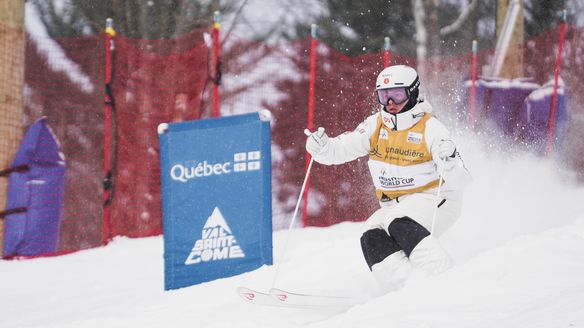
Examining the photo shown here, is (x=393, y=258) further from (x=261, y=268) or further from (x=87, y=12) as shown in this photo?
(x=87, y=12)

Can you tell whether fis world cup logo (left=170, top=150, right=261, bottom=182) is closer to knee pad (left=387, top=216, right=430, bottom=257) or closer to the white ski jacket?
the white ski jacket

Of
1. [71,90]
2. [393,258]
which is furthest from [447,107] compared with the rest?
[393,258]

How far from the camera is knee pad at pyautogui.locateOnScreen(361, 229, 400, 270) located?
460 cm

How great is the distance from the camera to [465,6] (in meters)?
18.7

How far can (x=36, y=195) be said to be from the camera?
282 inches

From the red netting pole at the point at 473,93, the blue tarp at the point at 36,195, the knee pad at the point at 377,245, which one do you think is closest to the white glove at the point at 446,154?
the knee pad at the point at 377,245

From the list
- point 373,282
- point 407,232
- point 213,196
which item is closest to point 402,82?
point 407,232

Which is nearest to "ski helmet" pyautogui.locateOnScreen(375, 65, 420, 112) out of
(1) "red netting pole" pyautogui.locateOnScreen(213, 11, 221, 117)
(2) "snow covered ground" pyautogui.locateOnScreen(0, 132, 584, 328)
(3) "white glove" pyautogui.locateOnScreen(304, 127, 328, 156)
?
(3) "white glove" pyautogui.locateOnScreen(304, 127, 328, 156)

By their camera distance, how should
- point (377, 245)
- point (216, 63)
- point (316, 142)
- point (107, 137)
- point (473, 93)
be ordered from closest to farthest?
point (377, 245)
point (316, 142)
point (107, 137)
point (216, 63)
point (473, 93)

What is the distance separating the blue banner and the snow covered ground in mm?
194

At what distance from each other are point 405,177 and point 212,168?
1.52 m

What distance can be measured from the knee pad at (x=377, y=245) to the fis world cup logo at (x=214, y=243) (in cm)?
121

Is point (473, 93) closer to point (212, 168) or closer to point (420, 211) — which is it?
point (212, 168)

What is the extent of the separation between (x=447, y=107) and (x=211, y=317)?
5.99 meters
